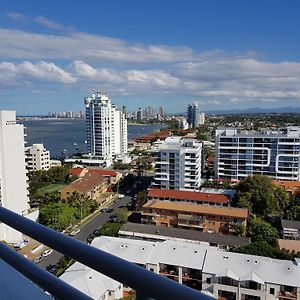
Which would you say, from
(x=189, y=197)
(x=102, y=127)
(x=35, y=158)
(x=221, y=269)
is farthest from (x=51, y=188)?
Result: (x=221, y=269)

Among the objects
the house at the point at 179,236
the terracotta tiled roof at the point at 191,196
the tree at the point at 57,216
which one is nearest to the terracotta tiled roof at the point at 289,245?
the house at the point at 179,236

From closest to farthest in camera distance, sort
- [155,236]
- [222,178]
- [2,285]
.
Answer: [2,285] < [155,236] < [222,178]

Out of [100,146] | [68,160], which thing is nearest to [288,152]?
[100,146]

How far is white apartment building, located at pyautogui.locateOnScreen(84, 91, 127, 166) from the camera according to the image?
18.5 metres

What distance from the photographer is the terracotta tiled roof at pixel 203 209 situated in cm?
805

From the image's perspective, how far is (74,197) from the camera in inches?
405

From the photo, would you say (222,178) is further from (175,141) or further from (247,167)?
(175,141)

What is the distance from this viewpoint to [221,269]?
4648 mm

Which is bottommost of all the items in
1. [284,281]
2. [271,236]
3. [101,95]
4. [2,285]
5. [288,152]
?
[271,236]

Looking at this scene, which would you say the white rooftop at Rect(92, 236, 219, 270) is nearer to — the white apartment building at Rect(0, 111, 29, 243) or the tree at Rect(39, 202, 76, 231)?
the tree at Rect(39, 202, 76, 231)

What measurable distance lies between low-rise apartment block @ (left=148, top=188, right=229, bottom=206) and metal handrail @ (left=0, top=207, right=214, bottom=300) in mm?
9080

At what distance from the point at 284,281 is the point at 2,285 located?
4.68 metres

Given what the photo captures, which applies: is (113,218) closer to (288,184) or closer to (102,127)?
(288,184)

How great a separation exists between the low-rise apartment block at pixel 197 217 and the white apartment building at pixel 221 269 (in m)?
2.69
